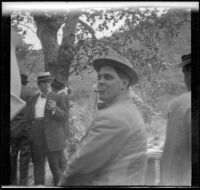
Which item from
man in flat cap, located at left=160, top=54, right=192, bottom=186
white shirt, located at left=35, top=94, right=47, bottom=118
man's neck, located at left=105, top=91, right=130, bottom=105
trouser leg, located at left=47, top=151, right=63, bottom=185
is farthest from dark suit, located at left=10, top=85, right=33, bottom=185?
man in flat cap, located at left=160, top=54, right=192, bottom=186

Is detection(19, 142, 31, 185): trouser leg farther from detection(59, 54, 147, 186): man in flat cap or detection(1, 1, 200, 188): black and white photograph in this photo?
detection(59, 54, 147, 186): man in flat cap

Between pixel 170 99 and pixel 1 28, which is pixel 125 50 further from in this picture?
pixel 1 28

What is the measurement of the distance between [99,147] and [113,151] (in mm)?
157

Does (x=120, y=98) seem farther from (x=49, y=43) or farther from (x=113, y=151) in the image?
(x=49, y=43)

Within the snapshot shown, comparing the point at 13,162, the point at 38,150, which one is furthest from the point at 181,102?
the point at 13,162

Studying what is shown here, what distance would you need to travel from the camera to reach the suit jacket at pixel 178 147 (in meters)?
3.85

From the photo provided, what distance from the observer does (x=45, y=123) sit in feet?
13.6

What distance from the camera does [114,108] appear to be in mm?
3492

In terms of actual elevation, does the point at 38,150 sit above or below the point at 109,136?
below

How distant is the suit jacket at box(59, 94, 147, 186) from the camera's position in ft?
11.0

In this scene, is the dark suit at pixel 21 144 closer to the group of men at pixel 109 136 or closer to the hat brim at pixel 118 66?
the group of men at pixel 109 136

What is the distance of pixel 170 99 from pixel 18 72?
5.42ft

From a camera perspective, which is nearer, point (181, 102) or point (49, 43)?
point (181, 102)

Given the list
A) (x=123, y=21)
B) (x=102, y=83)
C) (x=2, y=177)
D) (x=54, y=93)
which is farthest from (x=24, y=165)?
(x=123, y=21)
